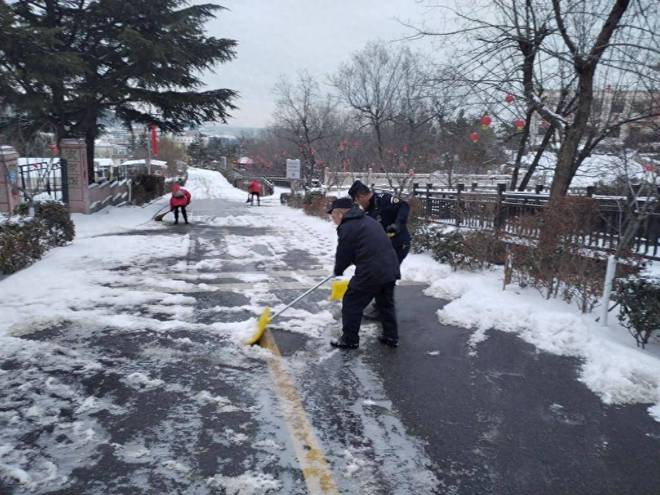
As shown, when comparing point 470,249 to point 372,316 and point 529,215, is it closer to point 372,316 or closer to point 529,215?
point 529,215

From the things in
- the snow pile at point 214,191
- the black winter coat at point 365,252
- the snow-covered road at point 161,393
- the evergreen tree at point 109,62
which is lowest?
the snow pile at point 214,191

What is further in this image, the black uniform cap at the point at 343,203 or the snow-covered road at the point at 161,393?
the black uniform cap at the point at 343,203

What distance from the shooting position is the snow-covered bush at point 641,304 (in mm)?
4668

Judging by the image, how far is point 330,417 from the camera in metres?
3.51

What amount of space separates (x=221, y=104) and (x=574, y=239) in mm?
18860

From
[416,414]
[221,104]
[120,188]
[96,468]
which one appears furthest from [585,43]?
[120,188]

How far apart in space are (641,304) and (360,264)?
290 centimetres

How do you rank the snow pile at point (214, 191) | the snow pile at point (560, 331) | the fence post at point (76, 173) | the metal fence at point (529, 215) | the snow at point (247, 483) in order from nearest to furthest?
1. the snow at point (247, 483)
2. the snow pile at point (560, 331)
3. the metal fence at point (529, 215)
4. the fence post at point (76, 173)
5. the snow pile at point (214, 191)

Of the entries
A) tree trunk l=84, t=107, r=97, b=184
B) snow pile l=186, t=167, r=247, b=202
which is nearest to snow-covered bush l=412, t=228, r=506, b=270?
tree trunk l=84, t=107, r=97, b=184

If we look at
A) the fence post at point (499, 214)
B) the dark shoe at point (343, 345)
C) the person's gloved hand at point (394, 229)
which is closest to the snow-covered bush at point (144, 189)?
the fence post at point (499, 214)

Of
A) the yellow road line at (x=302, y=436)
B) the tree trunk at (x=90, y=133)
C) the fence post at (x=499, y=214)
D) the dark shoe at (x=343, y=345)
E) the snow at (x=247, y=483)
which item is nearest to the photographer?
the snow at (x=247, y=483)

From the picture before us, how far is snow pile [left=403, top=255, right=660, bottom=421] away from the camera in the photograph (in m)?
4.11

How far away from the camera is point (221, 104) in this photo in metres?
22.1

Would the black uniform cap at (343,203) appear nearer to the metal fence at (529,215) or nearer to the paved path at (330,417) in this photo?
the paved path at (330,417)
